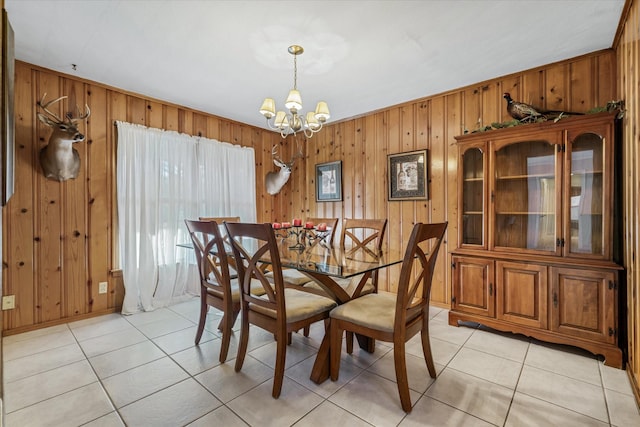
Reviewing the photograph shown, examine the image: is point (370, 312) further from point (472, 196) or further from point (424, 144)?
point (424, 144)

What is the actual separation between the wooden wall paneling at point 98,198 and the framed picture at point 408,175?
10.6 ft

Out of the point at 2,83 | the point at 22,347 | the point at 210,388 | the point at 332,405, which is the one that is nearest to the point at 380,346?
the point at 332,405

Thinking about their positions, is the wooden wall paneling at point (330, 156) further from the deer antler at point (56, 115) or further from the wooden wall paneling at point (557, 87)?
the deer antler at point (56, 115)

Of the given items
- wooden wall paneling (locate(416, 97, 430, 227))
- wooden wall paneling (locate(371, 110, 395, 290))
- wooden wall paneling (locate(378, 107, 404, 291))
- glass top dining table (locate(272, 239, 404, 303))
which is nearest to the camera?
glass top dining table (locate(272, 239, 404, 303))

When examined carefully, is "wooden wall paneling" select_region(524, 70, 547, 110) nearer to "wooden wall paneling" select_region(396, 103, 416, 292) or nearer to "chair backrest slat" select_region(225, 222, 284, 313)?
"wooden wall paneling" select_region(396, 103, 416, 292)

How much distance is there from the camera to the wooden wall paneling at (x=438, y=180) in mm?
3424

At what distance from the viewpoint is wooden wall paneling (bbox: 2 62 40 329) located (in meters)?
2.69

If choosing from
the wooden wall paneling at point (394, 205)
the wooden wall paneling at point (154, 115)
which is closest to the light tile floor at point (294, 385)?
the wooden wall paneling at point (394, 205)

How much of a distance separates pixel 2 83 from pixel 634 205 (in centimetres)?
332

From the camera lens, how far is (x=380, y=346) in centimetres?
253

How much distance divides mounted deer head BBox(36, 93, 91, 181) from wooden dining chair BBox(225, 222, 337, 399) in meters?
2.01

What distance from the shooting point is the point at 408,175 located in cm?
369

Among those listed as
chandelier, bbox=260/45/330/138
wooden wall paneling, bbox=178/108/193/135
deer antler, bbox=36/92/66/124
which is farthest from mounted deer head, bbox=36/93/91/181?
chandelier, bbox=260/45/330/138

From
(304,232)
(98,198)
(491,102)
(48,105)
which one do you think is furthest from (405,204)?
(48,105)
